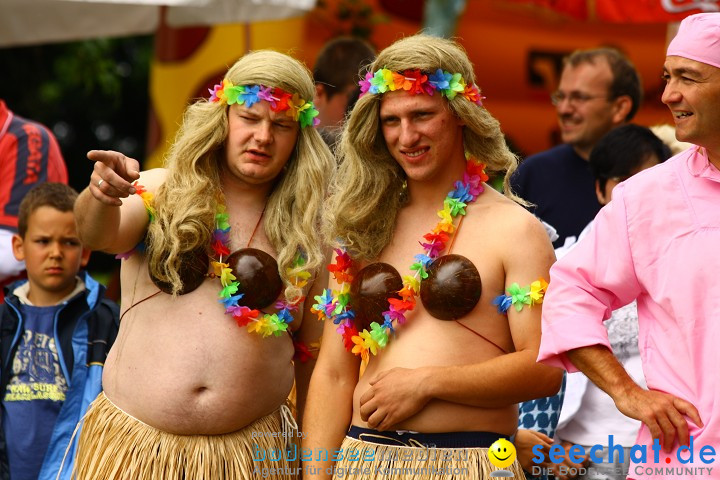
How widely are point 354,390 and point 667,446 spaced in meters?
1.07

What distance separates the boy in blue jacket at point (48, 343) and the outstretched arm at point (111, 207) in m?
0.95

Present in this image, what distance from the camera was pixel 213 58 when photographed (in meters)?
8.60

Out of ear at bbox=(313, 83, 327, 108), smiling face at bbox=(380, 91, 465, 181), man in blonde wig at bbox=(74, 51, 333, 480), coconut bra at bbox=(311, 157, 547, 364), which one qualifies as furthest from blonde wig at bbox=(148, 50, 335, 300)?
ear at bbox=(313, 83, 327, 108)

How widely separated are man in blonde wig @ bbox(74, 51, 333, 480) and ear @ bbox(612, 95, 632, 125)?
219cm

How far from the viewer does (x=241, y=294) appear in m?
3.67

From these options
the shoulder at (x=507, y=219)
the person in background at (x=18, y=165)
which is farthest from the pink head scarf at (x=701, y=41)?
the person in background at (x=18, y=165)

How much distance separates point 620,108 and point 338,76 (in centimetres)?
145

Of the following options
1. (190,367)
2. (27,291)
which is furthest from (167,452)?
(27,291)

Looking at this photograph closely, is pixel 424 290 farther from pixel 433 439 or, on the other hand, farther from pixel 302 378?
pixel 302 378

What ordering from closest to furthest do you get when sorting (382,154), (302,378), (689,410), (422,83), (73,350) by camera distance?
(689,410) < (422,83) < (382,154) < (302,378) < (73,350)

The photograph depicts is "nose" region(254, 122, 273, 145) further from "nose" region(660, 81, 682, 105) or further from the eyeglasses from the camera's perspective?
the eyeglasses

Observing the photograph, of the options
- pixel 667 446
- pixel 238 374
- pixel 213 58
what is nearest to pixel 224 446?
pixel 238 374

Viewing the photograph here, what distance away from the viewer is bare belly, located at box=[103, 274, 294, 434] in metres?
3.64

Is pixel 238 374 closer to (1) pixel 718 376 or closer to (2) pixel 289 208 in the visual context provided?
(2) pixel 289 208
